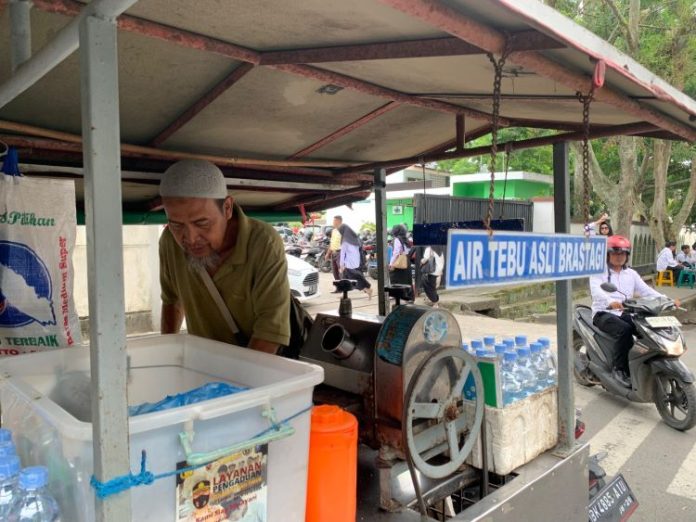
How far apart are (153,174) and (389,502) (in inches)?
74.2

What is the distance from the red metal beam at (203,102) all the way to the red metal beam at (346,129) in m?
0.76

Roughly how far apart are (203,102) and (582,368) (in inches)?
208

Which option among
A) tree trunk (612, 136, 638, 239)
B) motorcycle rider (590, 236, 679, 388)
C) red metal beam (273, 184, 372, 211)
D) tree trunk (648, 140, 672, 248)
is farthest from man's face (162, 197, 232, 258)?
tree trunk (648, 140, 672, 248)

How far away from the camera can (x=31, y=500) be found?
40.4 inches

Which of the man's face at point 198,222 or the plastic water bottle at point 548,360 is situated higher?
the man's face at point 198,222

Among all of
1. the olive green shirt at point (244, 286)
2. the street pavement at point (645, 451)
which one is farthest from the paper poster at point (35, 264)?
the street pavement at point (645, 451)

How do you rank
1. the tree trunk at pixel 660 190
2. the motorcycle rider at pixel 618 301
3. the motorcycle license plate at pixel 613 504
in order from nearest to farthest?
1. the motorcycle license plate at pixel 613 504
2. the motorcycle rider at pixel 618 301
3. the tree trunk at pixel 660 190

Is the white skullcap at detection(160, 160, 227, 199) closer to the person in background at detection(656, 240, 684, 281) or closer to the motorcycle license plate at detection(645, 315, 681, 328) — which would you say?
the motorcycle license plate at detection(645, 315, 681, 328)

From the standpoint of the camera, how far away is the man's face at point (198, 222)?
77.9 inches

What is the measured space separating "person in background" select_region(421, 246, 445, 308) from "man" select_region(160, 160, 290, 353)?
813 cm

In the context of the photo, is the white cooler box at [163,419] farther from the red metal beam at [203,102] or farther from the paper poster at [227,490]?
the red metal beam at [203,102]

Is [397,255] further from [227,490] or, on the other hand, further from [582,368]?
[227,490]

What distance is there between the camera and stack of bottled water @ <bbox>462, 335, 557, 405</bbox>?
2.20 m

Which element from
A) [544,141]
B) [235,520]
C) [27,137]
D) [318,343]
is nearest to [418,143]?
[544,141]
